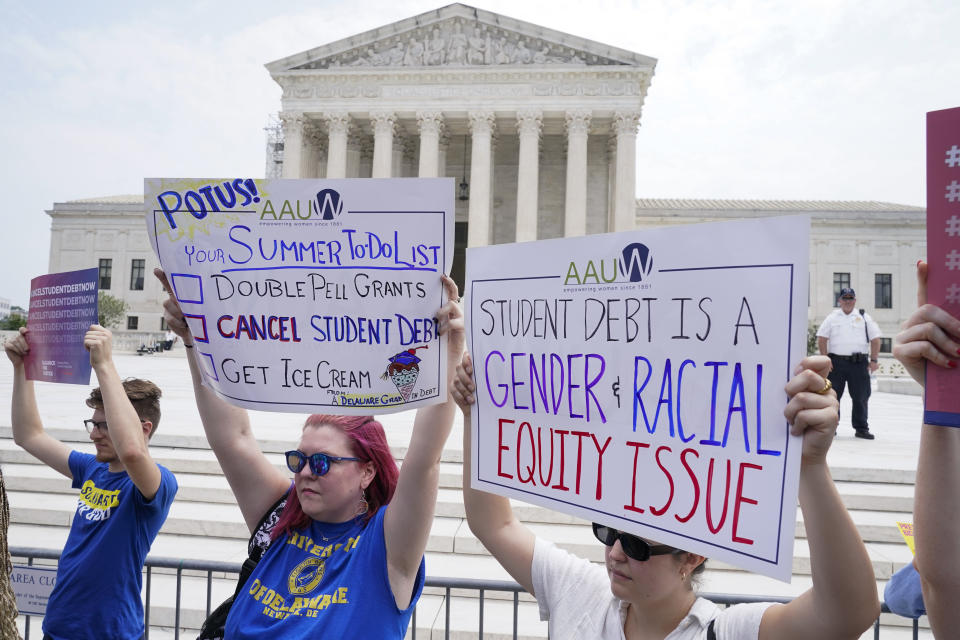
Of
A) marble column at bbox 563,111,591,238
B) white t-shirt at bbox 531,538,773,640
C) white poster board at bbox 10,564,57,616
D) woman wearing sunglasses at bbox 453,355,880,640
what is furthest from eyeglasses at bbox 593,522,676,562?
marble column at bbox 563,111,591,238

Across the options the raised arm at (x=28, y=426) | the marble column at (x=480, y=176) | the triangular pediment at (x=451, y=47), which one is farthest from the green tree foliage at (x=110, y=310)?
the raised arm at (x=28, y=426)

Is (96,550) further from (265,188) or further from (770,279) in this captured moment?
(770,279)

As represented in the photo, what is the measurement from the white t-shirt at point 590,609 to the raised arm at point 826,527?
0.22m

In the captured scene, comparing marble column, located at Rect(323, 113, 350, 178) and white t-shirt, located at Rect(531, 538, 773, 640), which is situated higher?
marble column, located at Rect(323, 113, 350, 178)

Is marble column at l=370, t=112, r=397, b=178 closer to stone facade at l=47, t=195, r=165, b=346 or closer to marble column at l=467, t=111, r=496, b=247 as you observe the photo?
marble column at l=467, t=111, r=496, b=247

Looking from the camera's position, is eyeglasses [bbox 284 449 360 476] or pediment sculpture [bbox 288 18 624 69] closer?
eyeglasses [bbox 284 449 360 476]

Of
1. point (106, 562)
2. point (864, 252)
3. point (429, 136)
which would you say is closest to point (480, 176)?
point (429, 136)

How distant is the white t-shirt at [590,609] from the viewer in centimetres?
152

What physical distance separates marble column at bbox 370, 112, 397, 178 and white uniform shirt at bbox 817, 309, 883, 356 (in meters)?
28.9

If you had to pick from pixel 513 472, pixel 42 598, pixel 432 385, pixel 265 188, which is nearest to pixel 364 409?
pixel 432 385

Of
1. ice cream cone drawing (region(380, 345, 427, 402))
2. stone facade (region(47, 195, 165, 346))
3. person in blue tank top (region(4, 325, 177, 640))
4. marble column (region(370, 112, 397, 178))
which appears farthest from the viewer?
stone facade (region(47, 195, 165, 346))

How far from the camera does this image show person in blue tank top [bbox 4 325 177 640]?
8.20 feet

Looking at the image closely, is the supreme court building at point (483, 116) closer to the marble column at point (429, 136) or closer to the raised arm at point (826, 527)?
the marble column at point (429, 136)

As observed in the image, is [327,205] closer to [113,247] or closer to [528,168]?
[528,168]
